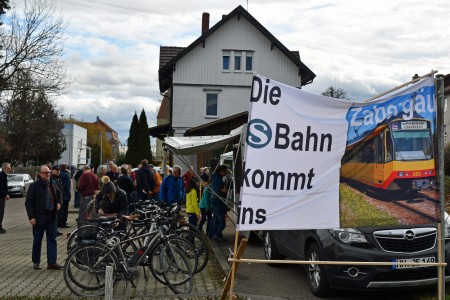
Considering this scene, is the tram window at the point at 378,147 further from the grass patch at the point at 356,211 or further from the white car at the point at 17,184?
the white car at the point at 17,184

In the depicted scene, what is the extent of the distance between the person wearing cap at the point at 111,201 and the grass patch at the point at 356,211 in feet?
16.8

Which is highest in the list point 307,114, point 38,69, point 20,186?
point 38,69

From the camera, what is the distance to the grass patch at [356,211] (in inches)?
235

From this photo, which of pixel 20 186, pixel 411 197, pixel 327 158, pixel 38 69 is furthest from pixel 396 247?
pixel 20 186

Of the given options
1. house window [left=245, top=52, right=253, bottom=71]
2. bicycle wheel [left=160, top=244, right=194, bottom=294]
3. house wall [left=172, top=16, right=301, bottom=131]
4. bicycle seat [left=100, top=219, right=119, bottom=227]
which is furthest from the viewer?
house window [left=245, top=52, right=253, bottom=71]

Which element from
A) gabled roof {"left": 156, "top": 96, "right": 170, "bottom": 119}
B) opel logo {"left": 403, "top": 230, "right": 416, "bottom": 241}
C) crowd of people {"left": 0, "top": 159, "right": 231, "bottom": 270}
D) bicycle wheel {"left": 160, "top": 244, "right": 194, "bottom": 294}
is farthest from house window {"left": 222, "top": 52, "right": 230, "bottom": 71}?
gabled roof {"left": 156, "top": 96, "right": 170, "bottom": 119}

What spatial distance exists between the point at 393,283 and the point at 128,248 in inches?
145

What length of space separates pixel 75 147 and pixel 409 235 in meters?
94.5

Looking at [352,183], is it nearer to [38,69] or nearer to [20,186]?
[38,69]

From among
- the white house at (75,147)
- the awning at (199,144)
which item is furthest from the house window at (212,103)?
the white house at (75,147)

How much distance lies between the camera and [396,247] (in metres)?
7.56

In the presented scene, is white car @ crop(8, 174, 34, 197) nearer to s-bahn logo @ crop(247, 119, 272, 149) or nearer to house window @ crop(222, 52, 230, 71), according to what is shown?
house window @ crop(222, 52, 230, 71)

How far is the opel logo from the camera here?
7.58 m

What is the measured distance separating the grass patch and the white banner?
98mm
